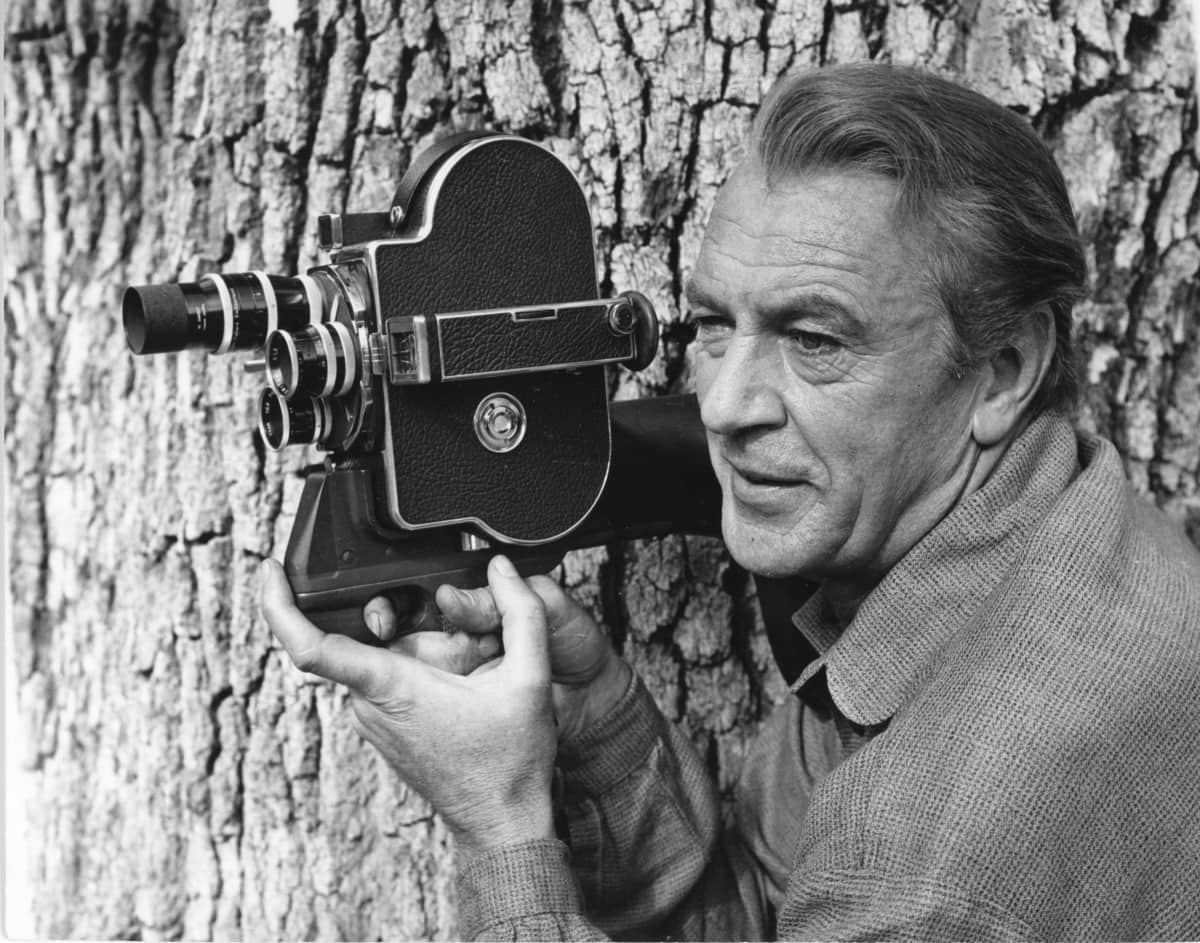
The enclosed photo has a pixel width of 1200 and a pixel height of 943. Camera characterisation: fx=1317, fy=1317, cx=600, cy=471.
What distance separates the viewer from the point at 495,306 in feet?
5.02

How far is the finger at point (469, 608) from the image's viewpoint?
1.56 metres

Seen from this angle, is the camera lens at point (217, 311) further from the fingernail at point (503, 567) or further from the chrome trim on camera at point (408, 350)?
the fingernail at point (503, 567)

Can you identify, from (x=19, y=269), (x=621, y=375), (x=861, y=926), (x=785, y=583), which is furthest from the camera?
(x=19, y=269)

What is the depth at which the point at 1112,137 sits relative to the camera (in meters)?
2.03

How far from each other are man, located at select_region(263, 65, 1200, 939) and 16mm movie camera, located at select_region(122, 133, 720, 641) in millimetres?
71

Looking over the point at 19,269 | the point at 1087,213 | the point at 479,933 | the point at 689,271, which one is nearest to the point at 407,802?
the point at 479,933

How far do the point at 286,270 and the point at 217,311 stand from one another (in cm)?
59

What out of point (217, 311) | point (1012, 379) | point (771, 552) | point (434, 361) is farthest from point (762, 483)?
point (217, 311)

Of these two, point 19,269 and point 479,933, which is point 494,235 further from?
point 19,269

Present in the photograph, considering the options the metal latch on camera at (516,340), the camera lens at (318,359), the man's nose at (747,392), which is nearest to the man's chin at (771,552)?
the man's nose at (747,392)

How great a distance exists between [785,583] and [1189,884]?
66 cm

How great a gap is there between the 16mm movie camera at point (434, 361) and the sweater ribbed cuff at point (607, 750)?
312mm

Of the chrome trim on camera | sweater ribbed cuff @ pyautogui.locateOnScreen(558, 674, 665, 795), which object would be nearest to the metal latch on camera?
the chrome trim on camera

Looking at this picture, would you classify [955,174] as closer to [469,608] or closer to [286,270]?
[469,608]
